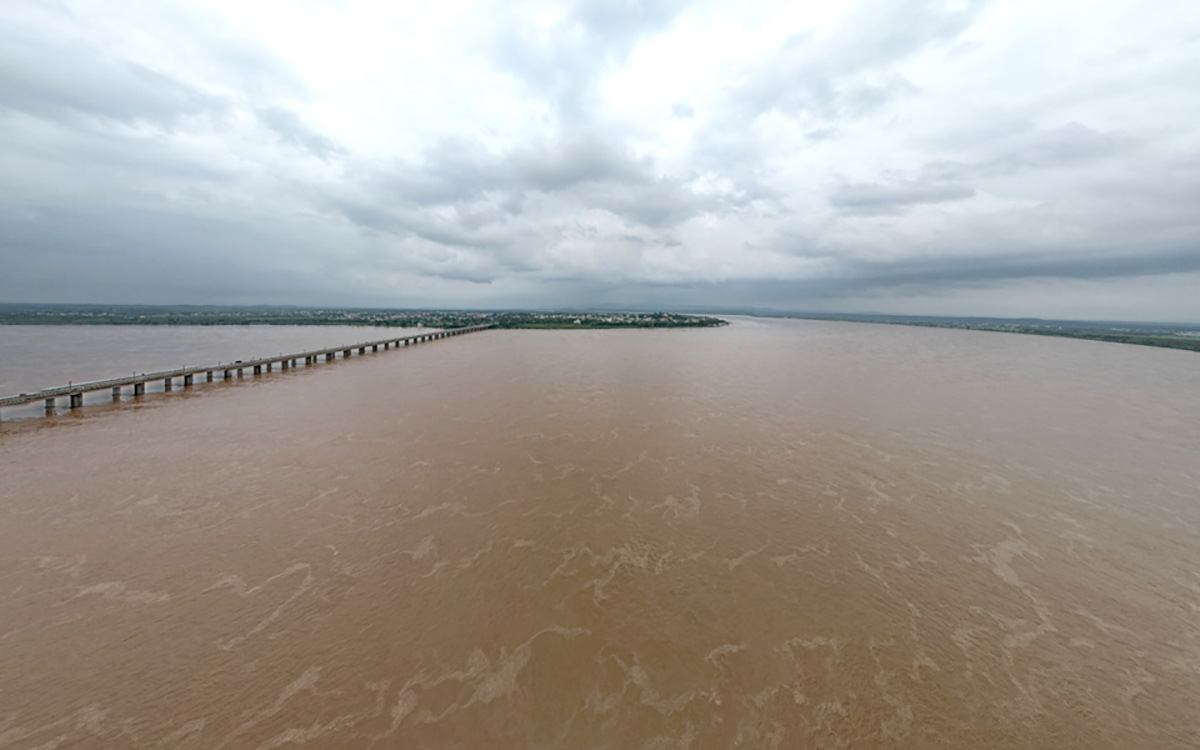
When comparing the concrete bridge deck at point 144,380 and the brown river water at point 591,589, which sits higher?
the concrete bridge deck at point 144,380

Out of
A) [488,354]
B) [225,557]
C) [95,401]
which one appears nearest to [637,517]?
[225,557]

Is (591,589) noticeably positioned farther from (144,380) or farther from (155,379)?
(155,379)

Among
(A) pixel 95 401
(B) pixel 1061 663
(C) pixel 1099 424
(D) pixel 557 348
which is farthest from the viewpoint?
(D) pixel 557 348

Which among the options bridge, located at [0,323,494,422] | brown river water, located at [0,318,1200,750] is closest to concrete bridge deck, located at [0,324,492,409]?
bridge, located at [0,323,494,422]

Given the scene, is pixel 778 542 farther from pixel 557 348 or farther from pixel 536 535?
pixel 557 348

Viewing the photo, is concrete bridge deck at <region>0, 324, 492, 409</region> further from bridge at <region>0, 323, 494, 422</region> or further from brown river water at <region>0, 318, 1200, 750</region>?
brown river water at <region>0, 318, 1200, 750</region>

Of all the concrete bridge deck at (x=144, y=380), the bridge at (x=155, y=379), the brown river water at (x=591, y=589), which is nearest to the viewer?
the brown river water at (x=591, y=589)

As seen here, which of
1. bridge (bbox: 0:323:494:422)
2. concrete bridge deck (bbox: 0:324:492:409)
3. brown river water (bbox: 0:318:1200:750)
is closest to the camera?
brown river water (bbox: 0:318:1200:750)

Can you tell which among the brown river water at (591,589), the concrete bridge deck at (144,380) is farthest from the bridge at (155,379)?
the brown river water at (591,589)

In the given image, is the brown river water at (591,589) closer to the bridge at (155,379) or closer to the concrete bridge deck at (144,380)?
the concrete bridge deck at (144,380)
